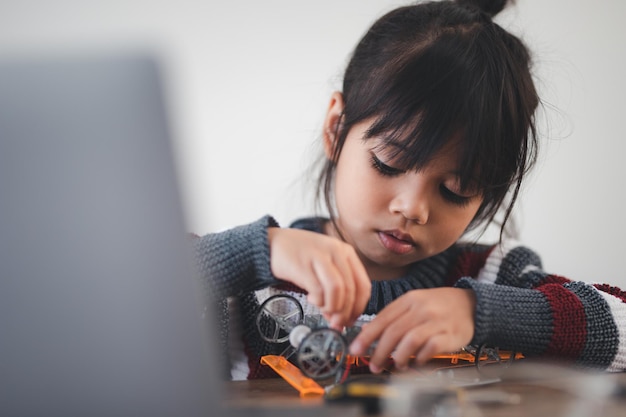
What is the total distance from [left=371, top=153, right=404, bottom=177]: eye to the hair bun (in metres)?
0.35

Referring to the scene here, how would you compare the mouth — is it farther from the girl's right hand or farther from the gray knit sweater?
the girl's right hand

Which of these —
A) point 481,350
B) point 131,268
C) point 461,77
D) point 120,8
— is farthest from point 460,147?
point 120,8

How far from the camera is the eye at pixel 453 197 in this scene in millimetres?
741

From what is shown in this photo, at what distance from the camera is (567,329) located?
666 mm

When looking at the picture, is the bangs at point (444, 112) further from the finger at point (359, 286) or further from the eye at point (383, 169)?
the finger at point (359, 286)

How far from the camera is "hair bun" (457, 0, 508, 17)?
3.04 feet

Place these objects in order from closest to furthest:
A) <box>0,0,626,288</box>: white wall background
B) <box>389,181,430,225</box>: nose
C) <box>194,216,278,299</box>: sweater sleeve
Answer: <box>194,216,278,299</box>: sweater sleeve < <box>389,181,430,225</box>: nose < <box>0,0,626,288</box>: white wall background

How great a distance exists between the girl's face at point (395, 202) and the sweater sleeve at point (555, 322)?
0.12 m

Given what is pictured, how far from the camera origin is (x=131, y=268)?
296 millimetres

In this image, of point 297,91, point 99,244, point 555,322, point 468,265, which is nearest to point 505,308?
point 555,322

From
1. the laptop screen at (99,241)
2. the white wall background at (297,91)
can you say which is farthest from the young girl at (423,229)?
the white wall background at (297,91)

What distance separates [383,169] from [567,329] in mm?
288

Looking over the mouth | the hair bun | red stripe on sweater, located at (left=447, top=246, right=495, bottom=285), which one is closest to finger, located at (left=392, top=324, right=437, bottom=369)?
the mouth

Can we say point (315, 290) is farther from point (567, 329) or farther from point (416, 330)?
point (567, 329)
